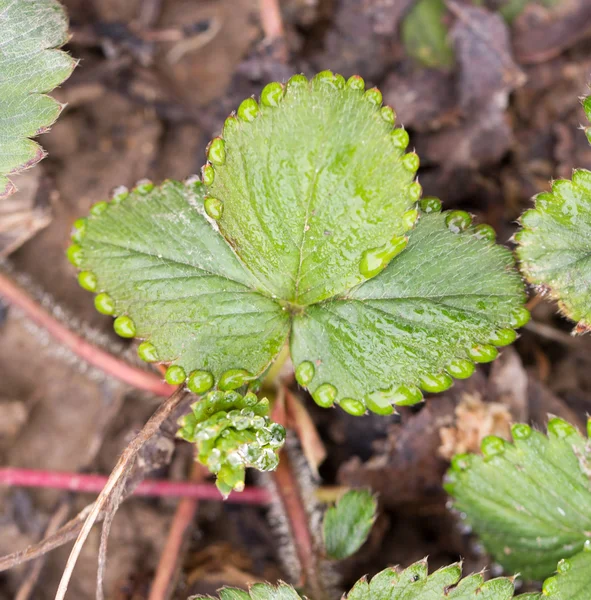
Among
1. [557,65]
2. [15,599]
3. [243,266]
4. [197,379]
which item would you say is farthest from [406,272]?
[15,599]

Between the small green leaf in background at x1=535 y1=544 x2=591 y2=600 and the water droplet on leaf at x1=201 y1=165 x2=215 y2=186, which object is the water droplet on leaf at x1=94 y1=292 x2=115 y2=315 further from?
the small green leaf in background at x1=535 y1=544 x2=591 y2=600

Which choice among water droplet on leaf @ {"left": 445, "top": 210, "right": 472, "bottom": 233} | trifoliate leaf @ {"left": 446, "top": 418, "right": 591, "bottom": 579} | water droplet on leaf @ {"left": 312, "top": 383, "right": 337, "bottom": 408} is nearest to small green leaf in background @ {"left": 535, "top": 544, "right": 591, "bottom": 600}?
trifoliate leaf @ {"left": 446, "top": 418, "right": 591, "bottom": 579}

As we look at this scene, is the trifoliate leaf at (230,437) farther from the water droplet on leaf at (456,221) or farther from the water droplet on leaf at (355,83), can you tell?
the water droplet on leaf at (355,83)

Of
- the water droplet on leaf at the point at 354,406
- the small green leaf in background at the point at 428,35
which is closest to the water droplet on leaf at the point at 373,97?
the water droplet on leaf at the point at 354,406

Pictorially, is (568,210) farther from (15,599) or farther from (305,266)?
(15,599)

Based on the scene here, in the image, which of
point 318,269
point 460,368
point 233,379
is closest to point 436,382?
point 460,368

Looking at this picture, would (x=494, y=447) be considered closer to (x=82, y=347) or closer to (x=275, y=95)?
(x=275, y=95)
